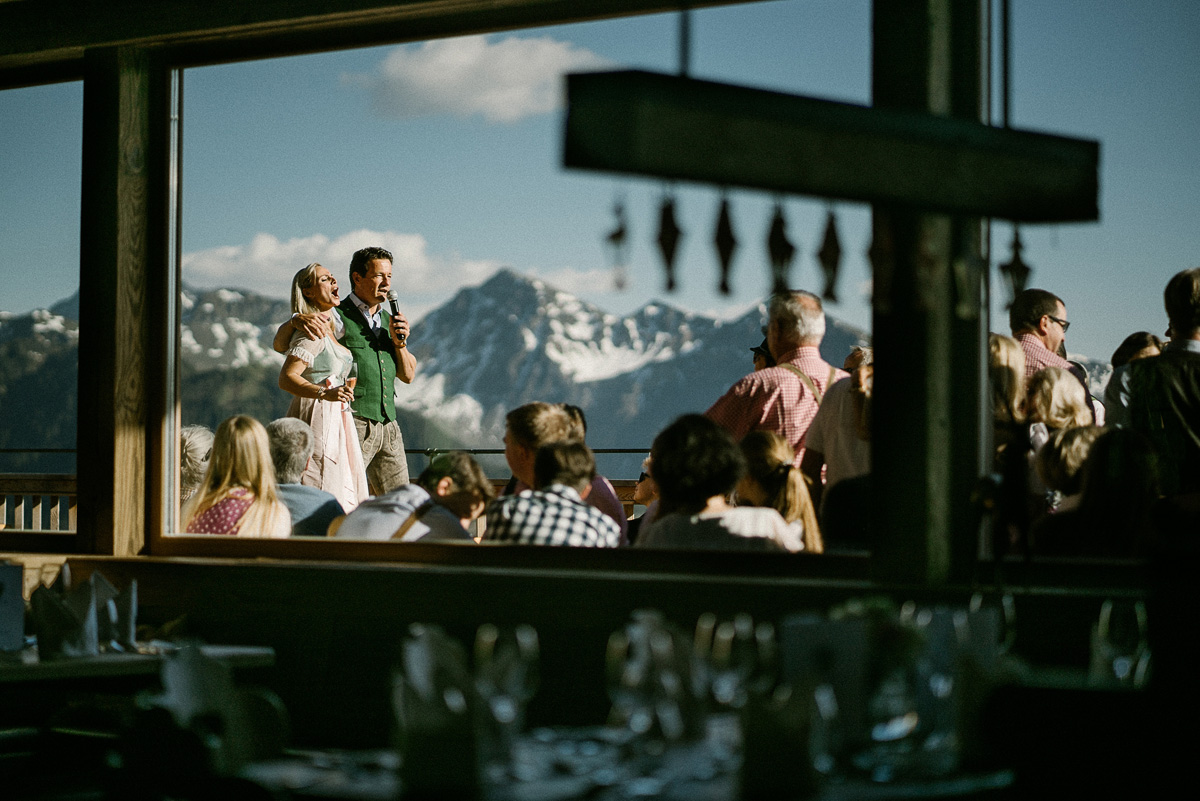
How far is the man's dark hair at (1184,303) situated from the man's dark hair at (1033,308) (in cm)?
68

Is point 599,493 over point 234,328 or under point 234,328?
under

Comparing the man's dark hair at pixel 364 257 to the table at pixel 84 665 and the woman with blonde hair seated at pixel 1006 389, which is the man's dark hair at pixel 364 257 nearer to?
the table at pixel 84 665

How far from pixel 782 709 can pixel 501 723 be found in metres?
0.46

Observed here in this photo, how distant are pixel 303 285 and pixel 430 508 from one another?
186 cm

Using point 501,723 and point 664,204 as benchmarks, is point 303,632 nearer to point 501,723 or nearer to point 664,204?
point 501,723

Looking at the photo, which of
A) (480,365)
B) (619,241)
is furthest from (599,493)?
(480,365)

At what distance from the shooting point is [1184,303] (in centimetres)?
405

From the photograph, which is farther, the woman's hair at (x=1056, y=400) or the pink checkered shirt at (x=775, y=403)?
the pink checkered shirt at (x=775, y=403)

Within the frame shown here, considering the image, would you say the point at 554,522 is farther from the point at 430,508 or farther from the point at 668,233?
the point at 668,233

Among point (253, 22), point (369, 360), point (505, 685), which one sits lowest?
point (505, 685)

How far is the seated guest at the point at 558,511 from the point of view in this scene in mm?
3830

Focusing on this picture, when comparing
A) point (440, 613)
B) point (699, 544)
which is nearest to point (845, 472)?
point (699, 544)

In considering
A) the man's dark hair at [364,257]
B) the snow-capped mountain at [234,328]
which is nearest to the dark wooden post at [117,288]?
the man's dark hair at [364,257]

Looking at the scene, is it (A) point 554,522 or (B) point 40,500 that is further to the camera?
(B) point 40,500
